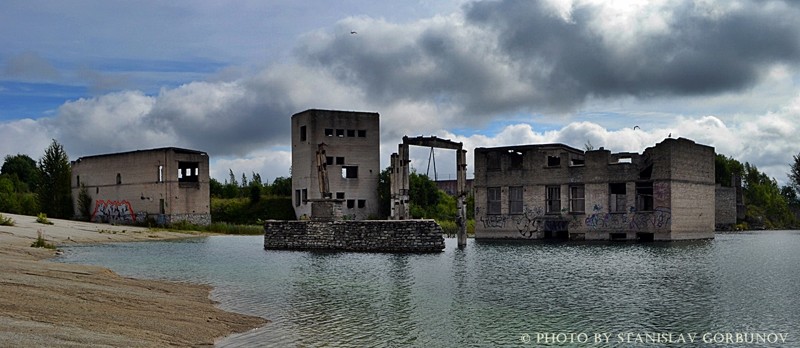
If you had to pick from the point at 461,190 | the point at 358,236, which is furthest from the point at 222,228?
the point at 461,190

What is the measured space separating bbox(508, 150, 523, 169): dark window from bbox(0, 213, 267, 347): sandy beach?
35.5 m

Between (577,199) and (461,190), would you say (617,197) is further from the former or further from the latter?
(461,190)

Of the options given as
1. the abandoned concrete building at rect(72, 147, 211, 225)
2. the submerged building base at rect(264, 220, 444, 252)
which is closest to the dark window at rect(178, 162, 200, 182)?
the abandoned concrete building at rect(72, 147, 211, 225)

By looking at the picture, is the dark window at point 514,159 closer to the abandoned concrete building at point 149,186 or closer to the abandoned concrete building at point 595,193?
the abandoned concrete building at point 595,193

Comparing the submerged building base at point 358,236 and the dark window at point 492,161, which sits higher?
the dark window at point 492,161

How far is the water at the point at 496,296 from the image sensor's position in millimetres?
14039

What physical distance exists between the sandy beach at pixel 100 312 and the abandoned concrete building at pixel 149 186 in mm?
43224

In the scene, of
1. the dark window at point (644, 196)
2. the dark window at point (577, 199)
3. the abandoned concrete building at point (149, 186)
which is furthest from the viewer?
the abandoned concrete building at point (149, 186)

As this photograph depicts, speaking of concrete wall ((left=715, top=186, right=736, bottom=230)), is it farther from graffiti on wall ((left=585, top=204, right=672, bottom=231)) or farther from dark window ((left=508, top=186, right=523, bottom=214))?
dark window ((left=508, top=186, right=523, bottom=214))

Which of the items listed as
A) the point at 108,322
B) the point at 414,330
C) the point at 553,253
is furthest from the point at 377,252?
the point at 108,322

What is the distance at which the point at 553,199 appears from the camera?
169 ft

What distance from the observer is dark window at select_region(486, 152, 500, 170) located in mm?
54469

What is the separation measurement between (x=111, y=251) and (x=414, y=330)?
2829cm

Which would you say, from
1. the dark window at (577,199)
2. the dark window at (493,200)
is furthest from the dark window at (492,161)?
the dark window at (577,199)
